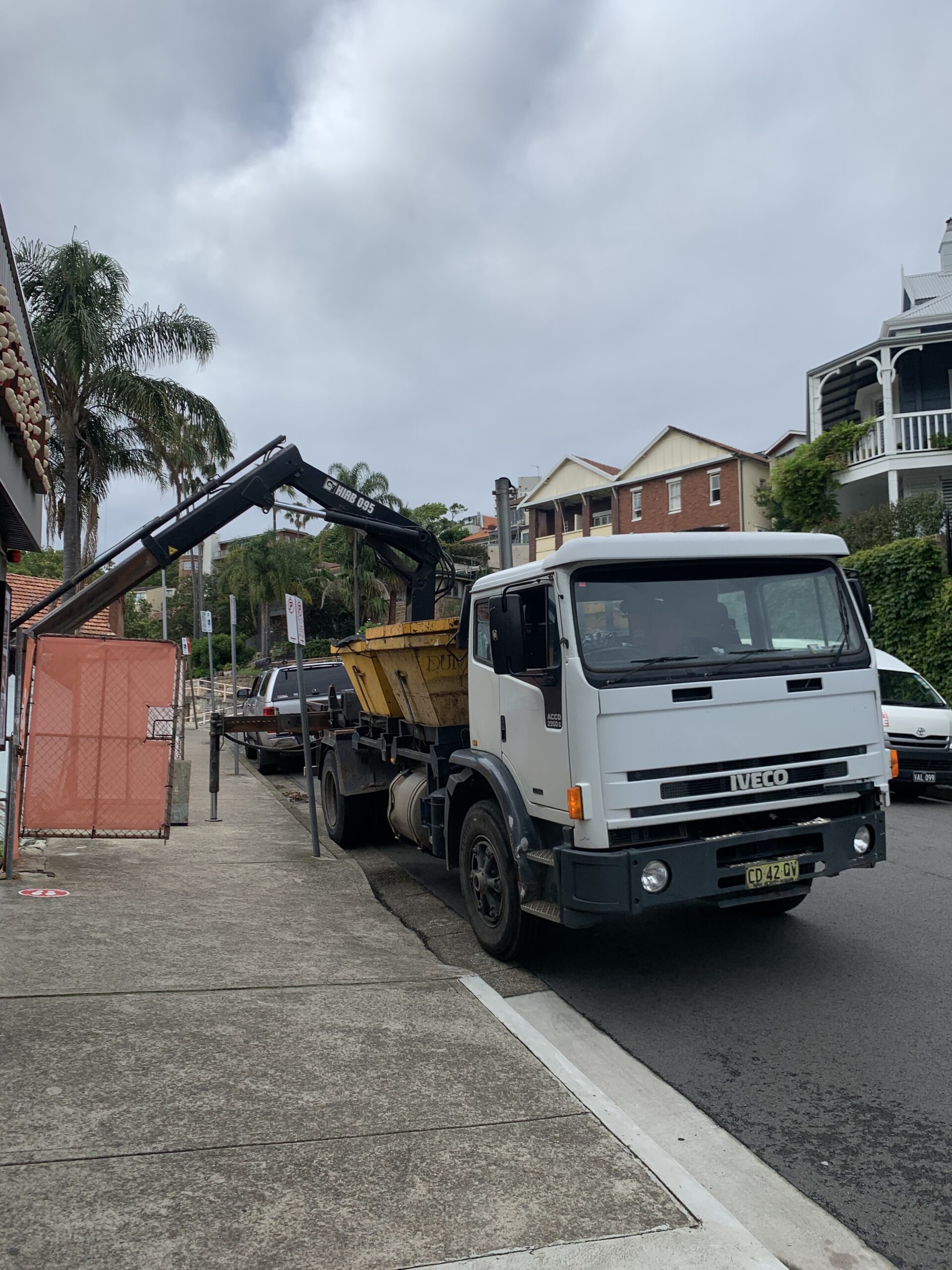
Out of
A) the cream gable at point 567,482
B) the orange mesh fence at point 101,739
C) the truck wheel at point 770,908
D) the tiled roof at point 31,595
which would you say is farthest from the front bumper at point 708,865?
the cream gable at point 567,482

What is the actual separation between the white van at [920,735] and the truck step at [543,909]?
7.44 m

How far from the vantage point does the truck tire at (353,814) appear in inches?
A: 401

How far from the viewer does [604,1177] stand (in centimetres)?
352

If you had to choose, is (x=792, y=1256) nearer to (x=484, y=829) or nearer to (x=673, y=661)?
(x=673, y=661)

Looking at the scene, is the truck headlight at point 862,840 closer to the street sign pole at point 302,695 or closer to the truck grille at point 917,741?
the street sign pole at point 302,695

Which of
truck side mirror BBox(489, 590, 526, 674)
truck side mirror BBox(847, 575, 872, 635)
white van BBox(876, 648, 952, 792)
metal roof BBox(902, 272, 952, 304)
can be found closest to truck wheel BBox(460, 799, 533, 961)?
truck side mirror BBox(489, 590, 526, 674)

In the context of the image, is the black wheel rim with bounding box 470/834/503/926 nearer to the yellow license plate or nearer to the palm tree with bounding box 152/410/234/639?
the yellow license plate

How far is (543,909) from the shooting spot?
5570 mm

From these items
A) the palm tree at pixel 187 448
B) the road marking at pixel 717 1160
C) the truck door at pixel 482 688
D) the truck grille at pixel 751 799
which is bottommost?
the road marking at pixel 717 1160

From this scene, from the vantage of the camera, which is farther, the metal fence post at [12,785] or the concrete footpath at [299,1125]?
the metal fence post at [12,785]

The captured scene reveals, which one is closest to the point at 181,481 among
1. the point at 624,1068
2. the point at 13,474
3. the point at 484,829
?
the point at 13,474

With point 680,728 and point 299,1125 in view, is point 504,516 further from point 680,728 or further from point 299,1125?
point 299,1125

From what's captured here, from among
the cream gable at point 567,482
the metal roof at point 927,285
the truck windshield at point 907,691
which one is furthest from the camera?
the cream gable at point 567,482

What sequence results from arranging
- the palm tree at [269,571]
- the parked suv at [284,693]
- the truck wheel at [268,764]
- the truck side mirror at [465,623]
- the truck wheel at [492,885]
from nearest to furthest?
the truck wheel at [492,885] → the truck side mirror at [465,623] → the parked suv at [284,693] → the truck wheel at [268,764] → the palm tree at [269,571]
